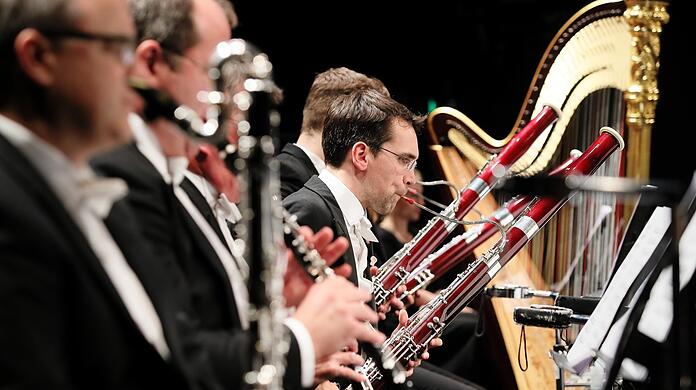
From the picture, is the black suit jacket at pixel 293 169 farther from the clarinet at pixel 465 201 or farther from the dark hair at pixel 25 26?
the dark hair at pixel 25 26

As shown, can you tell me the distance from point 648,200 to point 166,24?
0.98 m

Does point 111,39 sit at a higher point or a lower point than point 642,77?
lower

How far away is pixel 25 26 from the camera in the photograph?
126 cm

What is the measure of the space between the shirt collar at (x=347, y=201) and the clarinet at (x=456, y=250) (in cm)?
29

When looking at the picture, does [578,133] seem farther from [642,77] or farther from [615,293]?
[615,293]

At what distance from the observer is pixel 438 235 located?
3.23 metres

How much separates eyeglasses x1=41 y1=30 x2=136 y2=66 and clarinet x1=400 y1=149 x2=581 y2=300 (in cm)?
183

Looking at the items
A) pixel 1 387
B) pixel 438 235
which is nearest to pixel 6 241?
pixel 1 387

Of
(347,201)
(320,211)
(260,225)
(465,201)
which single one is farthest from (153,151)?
(465,201)

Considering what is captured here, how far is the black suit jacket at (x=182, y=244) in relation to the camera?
1.62m

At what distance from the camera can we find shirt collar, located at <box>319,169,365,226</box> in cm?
296

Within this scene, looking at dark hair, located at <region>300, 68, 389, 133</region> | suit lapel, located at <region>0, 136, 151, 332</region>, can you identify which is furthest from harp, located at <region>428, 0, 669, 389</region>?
suit lapel, located at <region>0, 136, 151, 332</region>

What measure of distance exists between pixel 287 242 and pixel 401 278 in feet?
4.05

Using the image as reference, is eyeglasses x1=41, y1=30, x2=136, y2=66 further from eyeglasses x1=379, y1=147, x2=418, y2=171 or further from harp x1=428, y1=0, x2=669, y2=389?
harp x1=428, y1=0, x2=669, y2=389
